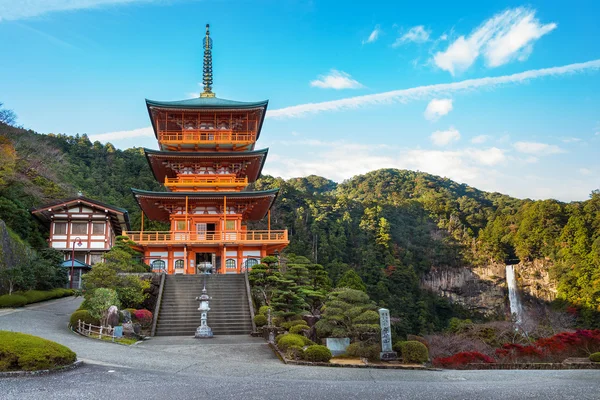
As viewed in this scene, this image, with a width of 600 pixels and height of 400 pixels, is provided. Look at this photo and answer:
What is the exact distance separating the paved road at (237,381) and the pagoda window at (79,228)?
23.6 meters

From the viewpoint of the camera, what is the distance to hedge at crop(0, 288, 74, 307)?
22.0 metres

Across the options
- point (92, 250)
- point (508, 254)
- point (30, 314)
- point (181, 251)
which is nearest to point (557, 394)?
point (30, 314)

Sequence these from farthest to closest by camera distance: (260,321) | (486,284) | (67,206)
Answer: (486,284), (67,206), (260,321)

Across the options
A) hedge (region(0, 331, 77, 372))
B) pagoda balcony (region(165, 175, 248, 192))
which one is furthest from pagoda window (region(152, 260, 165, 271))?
hedge (region(0, 331, 77, 372))

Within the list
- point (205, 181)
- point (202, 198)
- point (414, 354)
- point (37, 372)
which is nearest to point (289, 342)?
point (414, 354)

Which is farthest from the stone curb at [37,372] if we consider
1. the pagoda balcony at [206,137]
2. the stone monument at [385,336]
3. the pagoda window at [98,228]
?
the pagoda window at [98,228]

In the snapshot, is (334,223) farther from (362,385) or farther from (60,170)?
(362,385)

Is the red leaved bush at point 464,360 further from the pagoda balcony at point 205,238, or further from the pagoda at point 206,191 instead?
the pagoda at point 206,191

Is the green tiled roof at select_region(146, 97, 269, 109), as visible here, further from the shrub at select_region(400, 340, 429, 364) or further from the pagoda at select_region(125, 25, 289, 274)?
the shrub at select_region(400, 340, 429, 364)

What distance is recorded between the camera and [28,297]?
78.0ft

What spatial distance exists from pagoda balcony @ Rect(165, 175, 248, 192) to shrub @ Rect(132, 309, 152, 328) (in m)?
12.7

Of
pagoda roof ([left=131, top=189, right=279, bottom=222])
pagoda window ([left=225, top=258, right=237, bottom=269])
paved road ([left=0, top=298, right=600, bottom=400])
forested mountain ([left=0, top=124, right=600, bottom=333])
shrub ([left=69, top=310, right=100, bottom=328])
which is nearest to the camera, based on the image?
paved road ([left=0, top=298, right=600, bottom=400])

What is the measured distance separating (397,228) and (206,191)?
47480 millimetres

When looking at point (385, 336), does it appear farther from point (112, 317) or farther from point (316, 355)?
point (112, 317)
